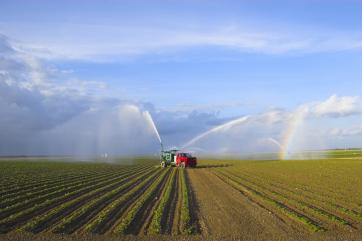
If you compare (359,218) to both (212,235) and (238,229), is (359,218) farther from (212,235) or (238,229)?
(212,235)

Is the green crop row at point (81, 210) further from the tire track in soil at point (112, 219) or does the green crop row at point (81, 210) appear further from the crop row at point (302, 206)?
the crop row at point (302, 206)

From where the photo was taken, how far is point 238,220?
16359 mm

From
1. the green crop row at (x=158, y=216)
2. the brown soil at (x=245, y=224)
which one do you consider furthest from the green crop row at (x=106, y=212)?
the brown soil at (x=245, y=224)

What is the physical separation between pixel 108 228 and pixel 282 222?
594 cm

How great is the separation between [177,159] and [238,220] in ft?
129

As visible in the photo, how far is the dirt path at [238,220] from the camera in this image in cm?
1406

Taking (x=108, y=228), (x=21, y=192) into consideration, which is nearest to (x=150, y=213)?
(x=108, y=228)

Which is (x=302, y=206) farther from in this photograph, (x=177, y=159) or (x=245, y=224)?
(x=177, y=159)

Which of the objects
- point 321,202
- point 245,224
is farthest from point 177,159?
point 245,224

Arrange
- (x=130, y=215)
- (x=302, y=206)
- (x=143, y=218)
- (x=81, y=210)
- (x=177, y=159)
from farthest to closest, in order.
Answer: (x=177, y=159)
(x=302, y=206)
(x=81, y=210)
(x=130, y=215)
(x=143, y=218)

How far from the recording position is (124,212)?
17844 millimetres

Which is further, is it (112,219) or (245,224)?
(112,219)

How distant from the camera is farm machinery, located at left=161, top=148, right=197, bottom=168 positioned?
54.7 meters

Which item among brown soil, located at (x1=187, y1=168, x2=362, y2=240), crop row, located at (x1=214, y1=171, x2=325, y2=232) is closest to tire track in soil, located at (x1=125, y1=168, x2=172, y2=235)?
brown soil, located at (x1=187, y1=168, x2=362, y2=240)
